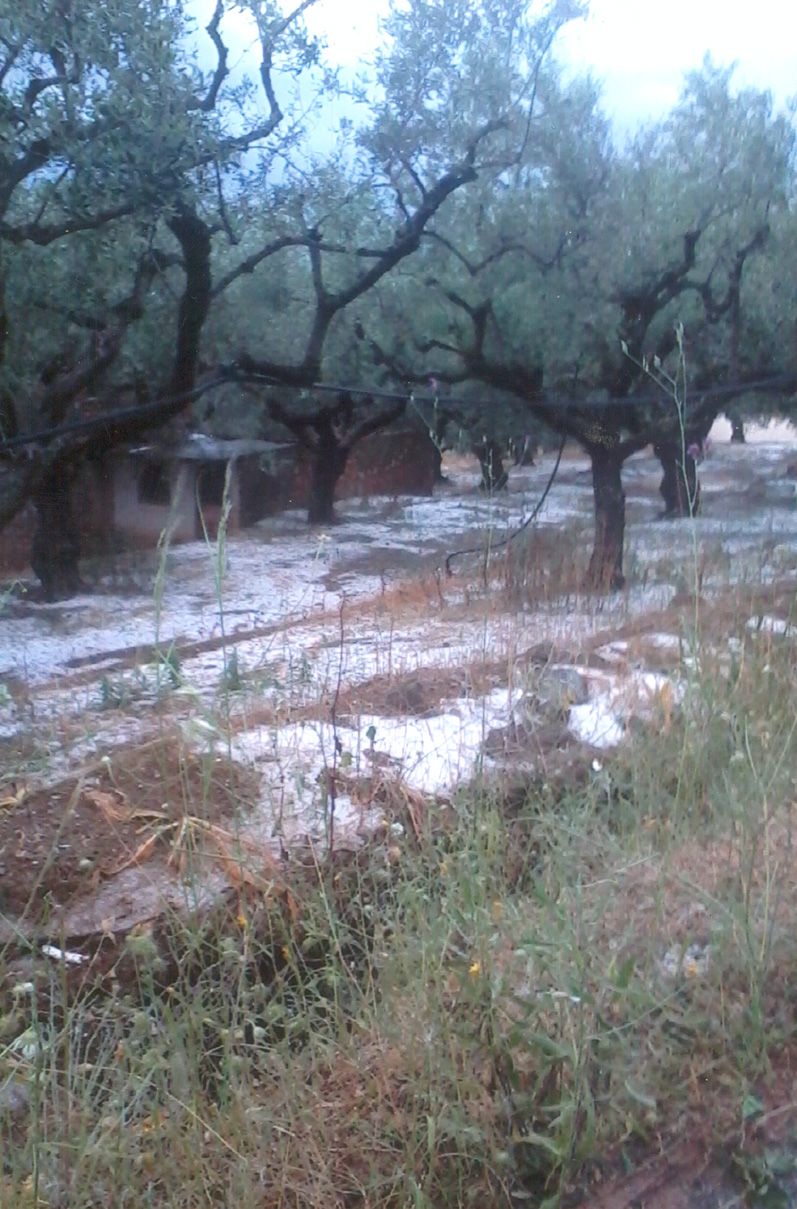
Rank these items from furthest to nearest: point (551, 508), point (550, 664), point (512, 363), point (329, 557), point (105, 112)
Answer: point (512, 363) < point (551, 508) < point (329, 557) < point (105, 112) < point (550, 664)

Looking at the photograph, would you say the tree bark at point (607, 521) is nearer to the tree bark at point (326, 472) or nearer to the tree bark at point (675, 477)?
the tree bark at point (675, 477)

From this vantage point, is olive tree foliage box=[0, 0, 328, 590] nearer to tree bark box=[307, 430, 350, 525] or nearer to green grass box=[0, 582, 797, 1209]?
tree bark box=[307, 430, 350, 525]

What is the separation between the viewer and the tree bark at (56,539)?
6203 mm

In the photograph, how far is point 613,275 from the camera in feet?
27.5

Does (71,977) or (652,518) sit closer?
(71,977)

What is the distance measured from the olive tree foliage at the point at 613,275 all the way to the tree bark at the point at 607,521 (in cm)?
2

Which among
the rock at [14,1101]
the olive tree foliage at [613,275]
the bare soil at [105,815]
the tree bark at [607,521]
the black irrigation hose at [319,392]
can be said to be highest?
the olive tree foliage at [613,275]

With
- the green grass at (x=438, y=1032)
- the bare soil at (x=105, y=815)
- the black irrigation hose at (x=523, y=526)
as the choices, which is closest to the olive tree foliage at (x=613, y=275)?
the black irrigation hose at (x=523, y=526)

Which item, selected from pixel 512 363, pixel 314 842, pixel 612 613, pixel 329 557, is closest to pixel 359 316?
pixel 512 363

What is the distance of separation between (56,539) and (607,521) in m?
3.69

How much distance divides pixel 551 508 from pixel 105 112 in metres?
3.58

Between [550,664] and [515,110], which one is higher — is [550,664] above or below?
below

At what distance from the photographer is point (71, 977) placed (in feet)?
10.7

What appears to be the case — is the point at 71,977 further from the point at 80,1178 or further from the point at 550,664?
the point at 550,664
